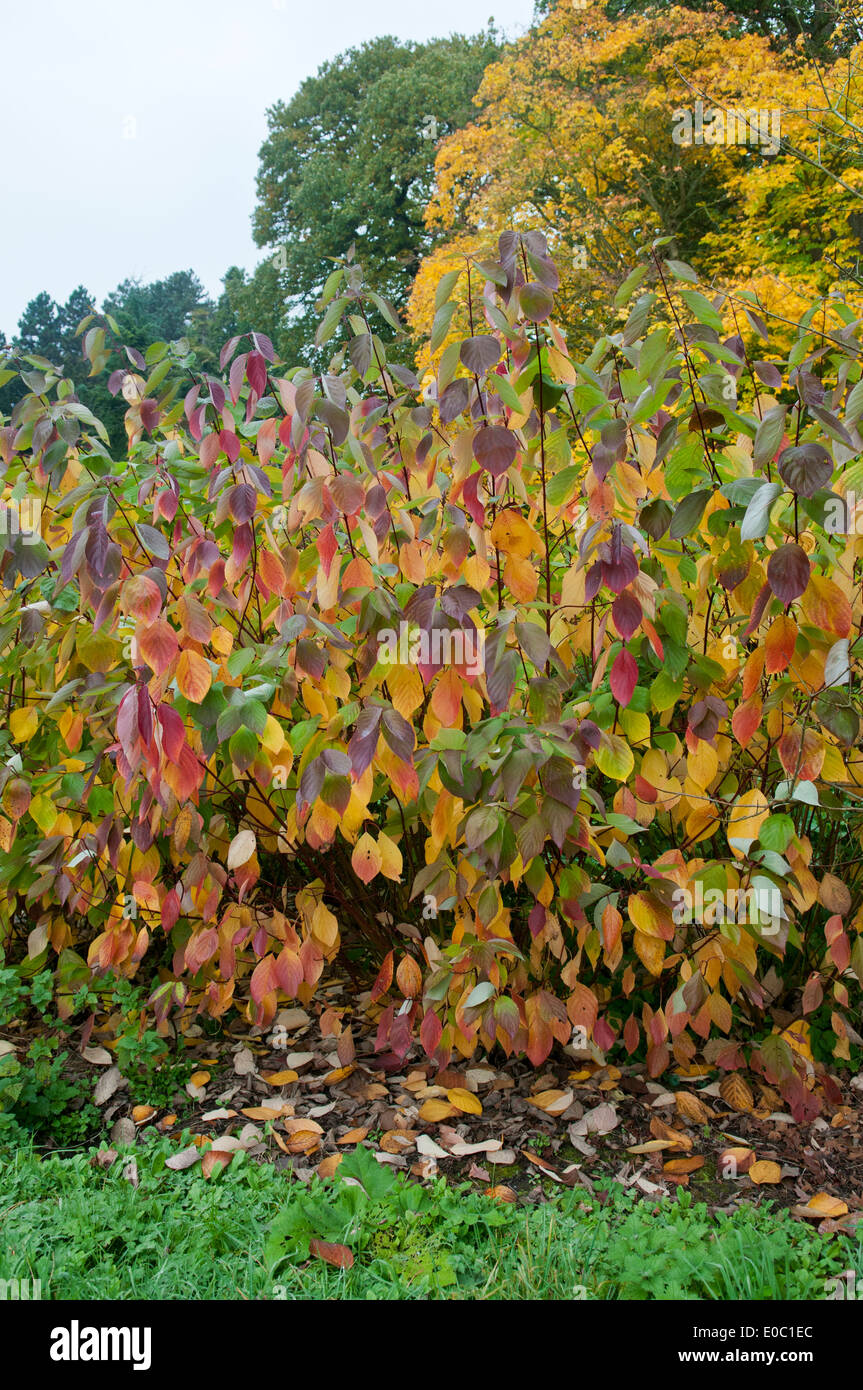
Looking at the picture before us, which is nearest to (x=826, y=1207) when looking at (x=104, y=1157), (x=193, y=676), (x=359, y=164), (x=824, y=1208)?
(x=824, y=1208)

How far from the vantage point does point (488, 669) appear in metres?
1.55

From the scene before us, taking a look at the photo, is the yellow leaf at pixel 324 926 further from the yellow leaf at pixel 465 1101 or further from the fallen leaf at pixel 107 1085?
the fallen leaf at pixel 107 1085

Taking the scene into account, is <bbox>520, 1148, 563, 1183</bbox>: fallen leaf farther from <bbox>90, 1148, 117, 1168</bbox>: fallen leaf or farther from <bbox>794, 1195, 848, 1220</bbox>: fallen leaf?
<bbox>90, 1148, 117, 1168</bbox>: fallen leaf

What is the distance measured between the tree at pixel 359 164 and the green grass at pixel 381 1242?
22.7 metres

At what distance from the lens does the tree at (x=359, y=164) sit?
898 inches

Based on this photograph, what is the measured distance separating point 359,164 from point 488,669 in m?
25.8

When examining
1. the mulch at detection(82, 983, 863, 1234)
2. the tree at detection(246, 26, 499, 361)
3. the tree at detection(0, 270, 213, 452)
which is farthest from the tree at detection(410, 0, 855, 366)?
the mulch at detection(82, 983, 863, 1234)

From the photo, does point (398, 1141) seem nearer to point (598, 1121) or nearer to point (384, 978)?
point (384, 978)

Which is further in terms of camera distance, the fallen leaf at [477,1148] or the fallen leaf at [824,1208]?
the fallen leaf at [477,1148]

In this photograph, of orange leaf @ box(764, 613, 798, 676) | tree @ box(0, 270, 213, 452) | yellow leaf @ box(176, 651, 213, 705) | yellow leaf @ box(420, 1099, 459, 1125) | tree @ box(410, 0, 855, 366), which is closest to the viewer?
orange leaf @ box(764, 613, 798, 676)

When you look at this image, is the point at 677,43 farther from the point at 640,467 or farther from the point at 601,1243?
the point at 601,1243

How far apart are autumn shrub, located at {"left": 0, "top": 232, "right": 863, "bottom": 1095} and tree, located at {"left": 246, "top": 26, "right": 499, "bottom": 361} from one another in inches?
861

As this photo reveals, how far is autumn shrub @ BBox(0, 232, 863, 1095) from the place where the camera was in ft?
5.25

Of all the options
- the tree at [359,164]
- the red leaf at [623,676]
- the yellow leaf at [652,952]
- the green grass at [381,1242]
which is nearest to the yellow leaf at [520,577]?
the red leaf at [623,676]
